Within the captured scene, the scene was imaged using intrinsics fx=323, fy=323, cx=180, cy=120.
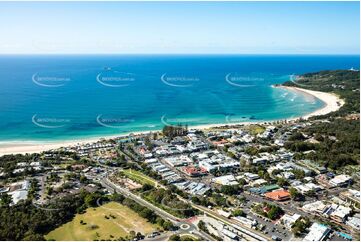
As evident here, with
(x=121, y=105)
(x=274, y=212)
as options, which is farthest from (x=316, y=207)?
(x=121, y=105)

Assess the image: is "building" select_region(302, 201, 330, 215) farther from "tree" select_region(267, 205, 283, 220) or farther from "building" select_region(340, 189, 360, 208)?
"building" select_region(340, 189, 360, 208)

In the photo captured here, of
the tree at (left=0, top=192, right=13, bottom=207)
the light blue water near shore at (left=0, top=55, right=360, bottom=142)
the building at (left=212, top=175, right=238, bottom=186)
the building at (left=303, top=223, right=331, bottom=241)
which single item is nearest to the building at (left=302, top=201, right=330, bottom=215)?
the building at (left=303, top=223, right=331, bottom=241)

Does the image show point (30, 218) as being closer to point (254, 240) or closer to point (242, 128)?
point (254, 240)

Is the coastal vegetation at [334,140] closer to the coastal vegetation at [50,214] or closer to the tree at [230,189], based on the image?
the tree at [230,189]

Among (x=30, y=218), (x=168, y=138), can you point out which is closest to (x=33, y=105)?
(x=168, y=138)

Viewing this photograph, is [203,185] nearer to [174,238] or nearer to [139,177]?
[139,177]

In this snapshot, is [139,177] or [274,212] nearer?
[274,212]

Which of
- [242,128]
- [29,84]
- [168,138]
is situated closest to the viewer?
[168,138]

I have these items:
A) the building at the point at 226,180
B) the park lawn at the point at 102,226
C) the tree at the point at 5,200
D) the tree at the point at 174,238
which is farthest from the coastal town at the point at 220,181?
the park lawn at the point at 102,226
